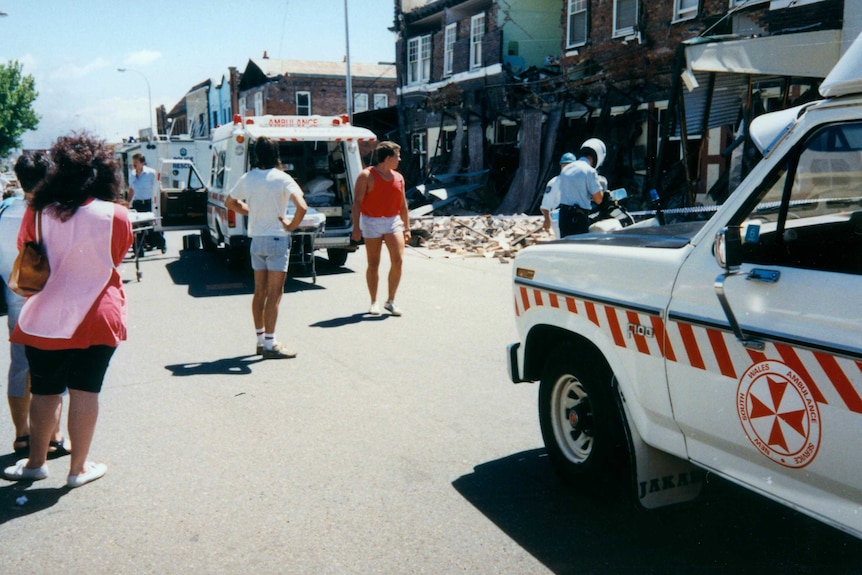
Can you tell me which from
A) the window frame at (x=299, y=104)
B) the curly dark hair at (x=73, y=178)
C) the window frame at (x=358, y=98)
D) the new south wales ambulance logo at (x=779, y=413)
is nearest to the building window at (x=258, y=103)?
the window frame at (x=299, y=104)

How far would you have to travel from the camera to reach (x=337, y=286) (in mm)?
11578

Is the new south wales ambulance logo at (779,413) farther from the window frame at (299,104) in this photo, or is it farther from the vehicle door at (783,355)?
the window frame at (299,104)

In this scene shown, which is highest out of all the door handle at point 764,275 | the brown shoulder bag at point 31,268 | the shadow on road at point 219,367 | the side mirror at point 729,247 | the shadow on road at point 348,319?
the side mirror at point 729,247

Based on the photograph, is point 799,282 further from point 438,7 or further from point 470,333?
point 438,7

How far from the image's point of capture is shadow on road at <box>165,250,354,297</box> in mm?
11367

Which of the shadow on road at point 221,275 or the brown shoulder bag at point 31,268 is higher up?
the brown shoulder bag at point 31,268

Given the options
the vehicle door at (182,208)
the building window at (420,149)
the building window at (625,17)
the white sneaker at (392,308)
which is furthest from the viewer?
the building window at (420,149)

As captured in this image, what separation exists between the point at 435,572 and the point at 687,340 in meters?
1.39

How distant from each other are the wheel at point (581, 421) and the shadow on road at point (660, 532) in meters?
0.17

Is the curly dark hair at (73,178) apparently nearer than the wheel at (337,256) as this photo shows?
Yes

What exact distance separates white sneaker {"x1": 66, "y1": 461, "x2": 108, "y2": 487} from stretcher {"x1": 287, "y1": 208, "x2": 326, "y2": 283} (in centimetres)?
720

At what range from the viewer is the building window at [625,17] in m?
20.2

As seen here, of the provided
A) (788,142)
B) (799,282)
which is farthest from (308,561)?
(788,142)

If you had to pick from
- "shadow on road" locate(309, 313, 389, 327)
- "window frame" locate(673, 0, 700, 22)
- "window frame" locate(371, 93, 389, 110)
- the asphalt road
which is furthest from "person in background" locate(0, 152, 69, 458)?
"window frame" locate(371, 93, 389, 110)
